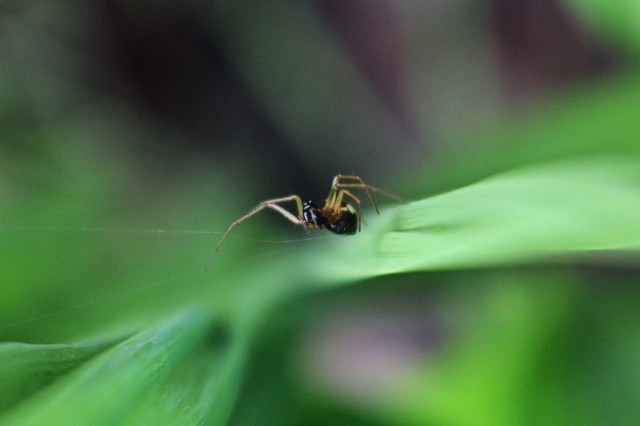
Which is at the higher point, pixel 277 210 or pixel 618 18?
pixel 618 18

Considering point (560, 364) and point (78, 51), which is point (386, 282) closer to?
point (560, 364)

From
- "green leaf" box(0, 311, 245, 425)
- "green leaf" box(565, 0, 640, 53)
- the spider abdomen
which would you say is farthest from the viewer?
the spider abdomen

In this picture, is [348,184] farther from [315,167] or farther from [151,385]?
[151,385]

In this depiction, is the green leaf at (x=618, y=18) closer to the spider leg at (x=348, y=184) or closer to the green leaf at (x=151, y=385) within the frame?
the spider leg at (x=348, y=184)

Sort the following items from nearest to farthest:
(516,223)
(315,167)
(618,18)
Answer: (516,223)
(618,18)
(315,167)

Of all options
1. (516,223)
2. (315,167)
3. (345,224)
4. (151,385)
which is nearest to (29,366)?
(151,385)

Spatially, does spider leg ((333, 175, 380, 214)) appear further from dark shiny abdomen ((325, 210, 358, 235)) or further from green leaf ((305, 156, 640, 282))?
green leaf ((305, 156, 640, 282))

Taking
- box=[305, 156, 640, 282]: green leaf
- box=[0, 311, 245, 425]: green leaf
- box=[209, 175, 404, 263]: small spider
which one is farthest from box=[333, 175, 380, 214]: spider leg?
box=[0, 311, 245, 425]: green leaf
